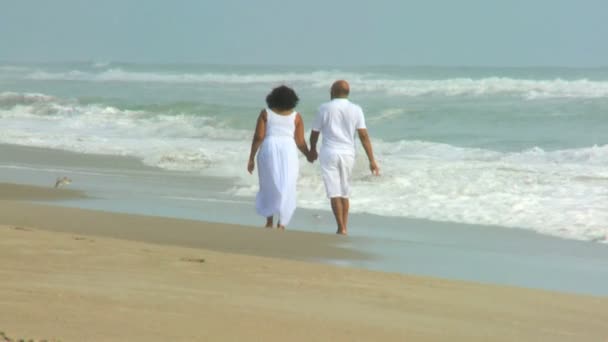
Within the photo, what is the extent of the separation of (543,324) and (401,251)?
10.2 ft

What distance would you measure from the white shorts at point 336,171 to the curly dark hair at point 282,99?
25.5 inches

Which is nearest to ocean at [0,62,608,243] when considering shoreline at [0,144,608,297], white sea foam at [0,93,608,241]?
white sea foam at [0,93,608,241]

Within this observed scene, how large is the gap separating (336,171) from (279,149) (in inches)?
27.9

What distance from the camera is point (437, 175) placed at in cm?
1402

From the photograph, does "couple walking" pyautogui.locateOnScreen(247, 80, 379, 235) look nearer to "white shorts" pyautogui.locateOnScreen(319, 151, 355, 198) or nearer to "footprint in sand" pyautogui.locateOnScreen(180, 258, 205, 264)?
"white shorts" pyautogui.locateOnScreen(319, 151, 355, 198)

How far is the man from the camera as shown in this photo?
9734 mm

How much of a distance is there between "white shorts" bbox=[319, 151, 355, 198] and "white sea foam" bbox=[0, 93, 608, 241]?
1.51 m

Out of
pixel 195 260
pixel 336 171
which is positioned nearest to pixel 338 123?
pixel 336 171

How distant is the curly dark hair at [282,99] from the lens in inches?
366

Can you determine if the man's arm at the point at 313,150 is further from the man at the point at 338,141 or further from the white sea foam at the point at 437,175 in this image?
the white sea foam at the point at 437,175

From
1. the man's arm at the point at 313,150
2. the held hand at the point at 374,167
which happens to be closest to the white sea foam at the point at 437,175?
the held hand at the point at 374,167

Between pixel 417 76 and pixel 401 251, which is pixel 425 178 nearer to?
pixel 401 251

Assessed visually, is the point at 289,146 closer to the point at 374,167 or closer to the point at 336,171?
the point at 336,171

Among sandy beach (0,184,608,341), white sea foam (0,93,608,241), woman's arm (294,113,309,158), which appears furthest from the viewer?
white sea foam (0,93,608,241)
